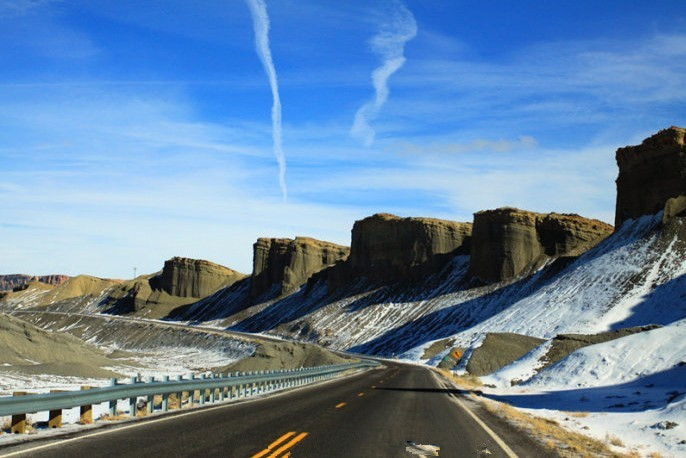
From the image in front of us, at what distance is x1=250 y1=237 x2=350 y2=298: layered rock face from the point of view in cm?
16875

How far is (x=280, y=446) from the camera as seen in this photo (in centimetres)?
1030

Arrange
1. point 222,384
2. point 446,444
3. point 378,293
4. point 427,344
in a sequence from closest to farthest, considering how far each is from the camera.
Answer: point 446,444, point 222,384, point 427,344, point 378,293

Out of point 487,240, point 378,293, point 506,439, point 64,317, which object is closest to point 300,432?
point 506,439

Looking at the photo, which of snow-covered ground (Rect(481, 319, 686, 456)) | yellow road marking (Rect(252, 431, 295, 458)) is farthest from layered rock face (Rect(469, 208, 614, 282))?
yellow road marking (Rect(252, 431, 295, 458))

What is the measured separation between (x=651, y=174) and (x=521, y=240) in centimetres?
2528

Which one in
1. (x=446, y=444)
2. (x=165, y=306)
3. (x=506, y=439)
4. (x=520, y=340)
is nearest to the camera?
(x=446, y=444)

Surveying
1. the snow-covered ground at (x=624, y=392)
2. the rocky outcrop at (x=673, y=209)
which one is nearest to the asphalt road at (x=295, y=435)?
the snow-covered ground at (x=624, y=392)

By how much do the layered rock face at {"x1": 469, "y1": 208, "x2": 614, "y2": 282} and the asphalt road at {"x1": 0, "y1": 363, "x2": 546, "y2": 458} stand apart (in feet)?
322

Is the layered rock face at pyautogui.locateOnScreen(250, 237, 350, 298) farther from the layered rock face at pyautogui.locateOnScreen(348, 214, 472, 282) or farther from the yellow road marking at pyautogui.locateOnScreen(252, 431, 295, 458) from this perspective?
the yellow road marking at pyautogui.locateOnScreen(252, 431, 295, 458)

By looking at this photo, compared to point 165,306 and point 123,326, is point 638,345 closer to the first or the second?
point 123,326

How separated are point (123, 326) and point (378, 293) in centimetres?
4961

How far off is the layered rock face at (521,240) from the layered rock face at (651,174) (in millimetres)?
14909

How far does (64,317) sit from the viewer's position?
156 metres

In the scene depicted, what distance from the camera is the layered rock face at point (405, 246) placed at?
132 m
